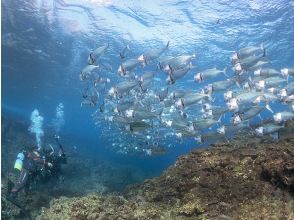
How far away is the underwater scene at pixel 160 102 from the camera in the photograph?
6.12 m

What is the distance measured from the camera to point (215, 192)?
6.04 meters

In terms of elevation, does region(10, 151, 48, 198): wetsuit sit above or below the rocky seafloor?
below

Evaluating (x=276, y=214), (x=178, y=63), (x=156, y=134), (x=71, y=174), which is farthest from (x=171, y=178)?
(x=71, y=174)

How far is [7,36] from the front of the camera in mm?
26516

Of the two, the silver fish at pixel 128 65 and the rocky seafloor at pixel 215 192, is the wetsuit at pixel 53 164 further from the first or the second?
the rocky seafloor at pixel 215 192

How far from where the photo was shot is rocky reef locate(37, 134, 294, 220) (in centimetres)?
542

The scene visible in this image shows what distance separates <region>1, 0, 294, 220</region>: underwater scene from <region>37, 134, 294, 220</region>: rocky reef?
2 cm

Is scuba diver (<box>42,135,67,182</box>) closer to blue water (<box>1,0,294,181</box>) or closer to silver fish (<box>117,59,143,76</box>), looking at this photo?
silver fish (<box>117,59,143,76</box>)

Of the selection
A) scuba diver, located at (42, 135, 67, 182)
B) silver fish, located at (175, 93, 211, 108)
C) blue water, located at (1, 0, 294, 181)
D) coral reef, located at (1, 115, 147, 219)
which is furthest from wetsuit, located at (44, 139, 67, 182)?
blue water, located at (1, 0, 294, 181)

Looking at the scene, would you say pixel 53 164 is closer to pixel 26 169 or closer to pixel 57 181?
pixel 26 169

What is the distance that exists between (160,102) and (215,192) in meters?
9.81

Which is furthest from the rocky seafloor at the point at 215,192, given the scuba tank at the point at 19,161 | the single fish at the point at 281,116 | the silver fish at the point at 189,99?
the scuba tank at the point at 19,161

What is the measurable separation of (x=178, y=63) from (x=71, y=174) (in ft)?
55.1

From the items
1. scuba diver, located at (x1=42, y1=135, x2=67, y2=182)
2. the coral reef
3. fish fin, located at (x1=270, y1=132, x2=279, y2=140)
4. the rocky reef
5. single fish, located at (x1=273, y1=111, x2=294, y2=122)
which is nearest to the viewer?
the rocky reef
